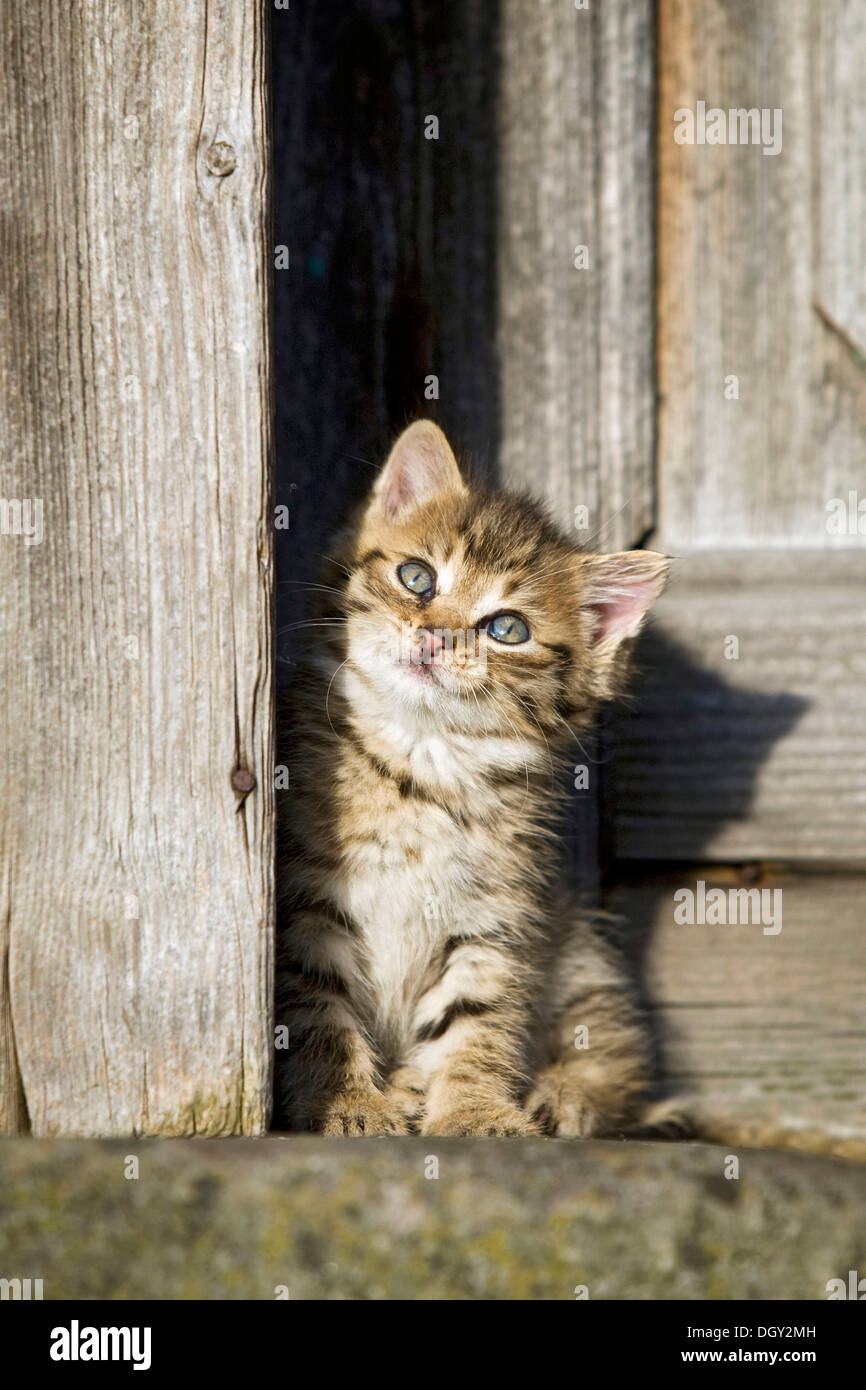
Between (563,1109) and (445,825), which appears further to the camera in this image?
(563,1109)

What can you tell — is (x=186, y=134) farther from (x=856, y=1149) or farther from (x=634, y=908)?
(x=856, y=1149)

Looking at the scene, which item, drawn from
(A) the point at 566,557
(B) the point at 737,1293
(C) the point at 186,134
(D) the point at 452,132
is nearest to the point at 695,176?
(D) the point at 452,132

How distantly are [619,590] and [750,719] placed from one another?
50 centimetres

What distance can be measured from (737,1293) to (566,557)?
1.48 meters

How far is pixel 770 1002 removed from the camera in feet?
9.43

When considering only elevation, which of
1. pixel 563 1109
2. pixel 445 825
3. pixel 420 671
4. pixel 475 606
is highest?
pixel 475 606

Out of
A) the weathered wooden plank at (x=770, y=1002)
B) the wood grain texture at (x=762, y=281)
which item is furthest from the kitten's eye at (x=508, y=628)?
the weathered wooden plank at (x=770, y=1002)

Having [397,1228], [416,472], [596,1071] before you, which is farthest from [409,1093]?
[416,472]

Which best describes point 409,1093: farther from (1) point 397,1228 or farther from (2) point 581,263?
(2) point 581,263

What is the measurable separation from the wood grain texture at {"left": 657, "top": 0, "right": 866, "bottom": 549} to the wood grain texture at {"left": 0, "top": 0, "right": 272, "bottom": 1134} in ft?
4.22

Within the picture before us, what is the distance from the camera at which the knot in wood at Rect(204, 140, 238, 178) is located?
5.99ft

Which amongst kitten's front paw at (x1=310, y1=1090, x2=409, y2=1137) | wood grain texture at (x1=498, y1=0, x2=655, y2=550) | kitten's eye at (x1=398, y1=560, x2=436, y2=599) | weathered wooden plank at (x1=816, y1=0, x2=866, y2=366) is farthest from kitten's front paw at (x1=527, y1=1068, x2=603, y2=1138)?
weathered wooden plank at (x1=816, y1=0, x2=866, y2=366)

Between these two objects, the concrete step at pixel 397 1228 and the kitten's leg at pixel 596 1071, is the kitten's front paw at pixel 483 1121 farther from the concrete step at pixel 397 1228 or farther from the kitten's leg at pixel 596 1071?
the concrete step at pixel 397 1228

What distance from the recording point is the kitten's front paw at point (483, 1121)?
221cm
